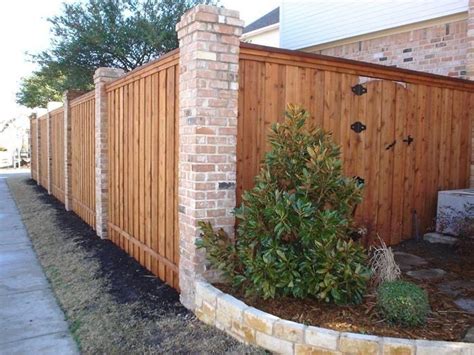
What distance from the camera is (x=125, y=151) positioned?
232 inches

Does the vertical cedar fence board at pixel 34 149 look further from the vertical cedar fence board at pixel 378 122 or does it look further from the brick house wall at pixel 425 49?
the vertical cedar fence board at pixel 378 122

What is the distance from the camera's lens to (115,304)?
419cm

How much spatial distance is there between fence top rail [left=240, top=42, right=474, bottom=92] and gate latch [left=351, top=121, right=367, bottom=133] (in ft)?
1.73

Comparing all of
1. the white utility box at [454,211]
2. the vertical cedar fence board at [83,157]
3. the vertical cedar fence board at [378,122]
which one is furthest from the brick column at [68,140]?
the white utility box at [454,211]

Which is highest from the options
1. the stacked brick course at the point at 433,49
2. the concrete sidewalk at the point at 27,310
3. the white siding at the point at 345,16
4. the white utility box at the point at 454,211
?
the white siding at the point at 345,16

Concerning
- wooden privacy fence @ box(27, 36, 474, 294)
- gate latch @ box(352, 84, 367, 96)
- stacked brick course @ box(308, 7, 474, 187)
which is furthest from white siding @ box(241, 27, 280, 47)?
gate latch @ box(352, 84, 367, 96)

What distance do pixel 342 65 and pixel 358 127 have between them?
0.72 metres

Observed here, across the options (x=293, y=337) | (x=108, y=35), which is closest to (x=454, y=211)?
(x=293, y=337)

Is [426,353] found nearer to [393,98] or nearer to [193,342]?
[193,342]

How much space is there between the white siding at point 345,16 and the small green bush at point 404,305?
6.04 metres

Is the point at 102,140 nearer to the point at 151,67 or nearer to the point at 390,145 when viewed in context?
the point at 151,67

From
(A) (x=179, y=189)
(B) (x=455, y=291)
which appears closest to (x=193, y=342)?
(A) (x=179, y=189)

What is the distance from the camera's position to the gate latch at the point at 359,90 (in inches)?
192

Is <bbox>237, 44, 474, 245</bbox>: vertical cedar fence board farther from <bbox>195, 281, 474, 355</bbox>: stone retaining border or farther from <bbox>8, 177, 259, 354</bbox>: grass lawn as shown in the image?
<bbox>8, 177, 259, 354</bbox>: grass lawn
